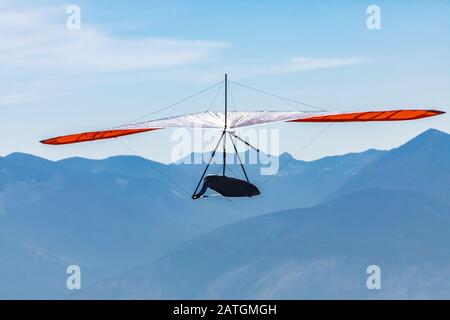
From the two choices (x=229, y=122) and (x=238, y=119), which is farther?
(x=238, y=119)

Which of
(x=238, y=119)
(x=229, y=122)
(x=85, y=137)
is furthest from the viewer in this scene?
(x=85, y=137)

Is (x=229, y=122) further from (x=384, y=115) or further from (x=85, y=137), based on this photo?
(x=85, y=137)

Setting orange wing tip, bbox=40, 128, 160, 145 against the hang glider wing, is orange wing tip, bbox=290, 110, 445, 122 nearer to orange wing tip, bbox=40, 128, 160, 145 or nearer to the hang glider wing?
the hang glider wing

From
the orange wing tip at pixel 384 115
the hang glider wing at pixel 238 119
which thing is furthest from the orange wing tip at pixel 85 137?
the orange wing tip at pixel 384 115

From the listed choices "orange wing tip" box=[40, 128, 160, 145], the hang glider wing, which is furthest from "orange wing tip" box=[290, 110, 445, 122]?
"orange wing tip" box=[40, 128, 160, 145]

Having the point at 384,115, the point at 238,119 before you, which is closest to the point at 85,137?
the point at 238,119

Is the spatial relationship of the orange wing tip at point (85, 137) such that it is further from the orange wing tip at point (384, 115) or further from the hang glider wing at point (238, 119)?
the orange wing tip at point (384, 115)
